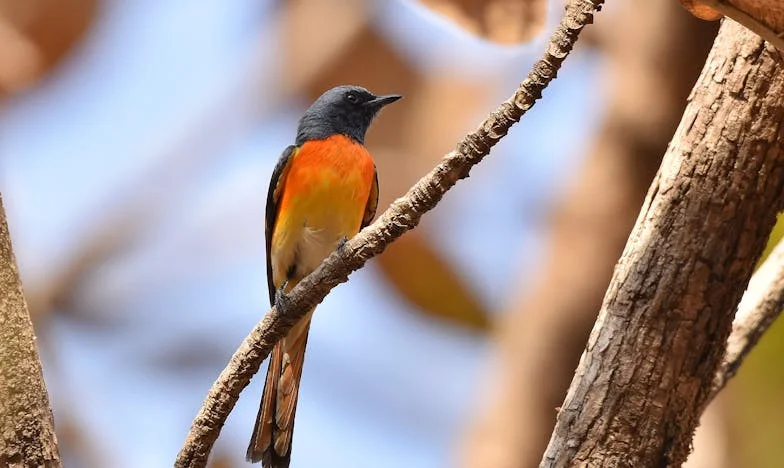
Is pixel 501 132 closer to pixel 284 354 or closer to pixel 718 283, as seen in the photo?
pixel 718 283

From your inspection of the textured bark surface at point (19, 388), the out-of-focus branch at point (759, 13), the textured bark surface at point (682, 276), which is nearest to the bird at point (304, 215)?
the textured bark surface at point (682, 276)

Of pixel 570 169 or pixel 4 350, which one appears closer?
pixel 4 350

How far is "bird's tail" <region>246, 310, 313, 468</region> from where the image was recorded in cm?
321

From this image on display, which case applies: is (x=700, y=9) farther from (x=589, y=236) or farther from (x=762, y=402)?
(x=762, y=402)

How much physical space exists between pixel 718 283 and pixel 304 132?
5.98 ft

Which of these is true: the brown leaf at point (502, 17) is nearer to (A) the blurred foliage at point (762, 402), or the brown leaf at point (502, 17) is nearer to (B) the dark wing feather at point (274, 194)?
(B) the dark wing feather at point (274, 194)

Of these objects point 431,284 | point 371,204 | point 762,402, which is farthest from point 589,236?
point 431,284

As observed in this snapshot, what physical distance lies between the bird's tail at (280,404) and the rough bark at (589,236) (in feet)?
5.92

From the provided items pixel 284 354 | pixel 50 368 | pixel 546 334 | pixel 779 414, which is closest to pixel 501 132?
pixel 284 354

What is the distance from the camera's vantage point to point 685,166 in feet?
9.57

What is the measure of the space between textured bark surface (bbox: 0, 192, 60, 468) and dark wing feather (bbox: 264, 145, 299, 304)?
163cm

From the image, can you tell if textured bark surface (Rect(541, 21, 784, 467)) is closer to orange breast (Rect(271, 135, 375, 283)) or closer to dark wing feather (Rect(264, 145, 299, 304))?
orange breast (Rect(271, 135, 375, 283))

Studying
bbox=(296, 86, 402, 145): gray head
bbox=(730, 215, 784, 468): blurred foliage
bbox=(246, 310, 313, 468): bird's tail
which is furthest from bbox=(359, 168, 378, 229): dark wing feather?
bbox=(730, 215, 784, 468): blurred foliage

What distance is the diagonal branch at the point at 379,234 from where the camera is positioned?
83.1 inches
